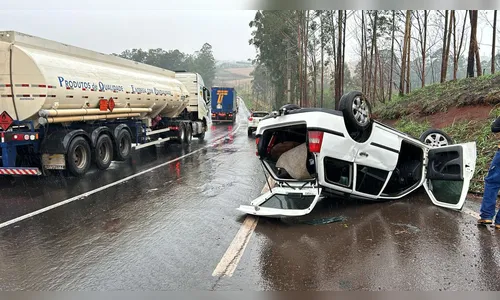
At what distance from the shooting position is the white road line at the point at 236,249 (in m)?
Answer: 3.79

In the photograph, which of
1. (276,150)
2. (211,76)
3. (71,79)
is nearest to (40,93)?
(71,79)

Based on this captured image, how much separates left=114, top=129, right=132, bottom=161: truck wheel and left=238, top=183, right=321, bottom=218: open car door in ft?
22.9

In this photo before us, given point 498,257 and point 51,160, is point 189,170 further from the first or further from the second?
point 498,257

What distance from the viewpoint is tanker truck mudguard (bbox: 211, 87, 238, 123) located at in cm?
3956

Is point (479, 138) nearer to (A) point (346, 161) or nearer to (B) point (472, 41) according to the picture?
(A) point (346, 161)

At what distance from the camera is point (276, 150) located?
21.0 feet

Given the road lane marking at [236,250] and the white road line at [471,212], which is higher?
the white road line at [471,212]

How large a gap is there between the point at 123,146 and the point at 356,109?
871cm

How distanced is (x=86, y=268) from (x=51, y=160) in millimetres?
6188

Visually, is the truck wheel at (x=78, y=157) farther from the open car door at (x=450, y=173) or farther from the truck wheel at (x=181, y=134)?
the open car door at (x=450, y=173)

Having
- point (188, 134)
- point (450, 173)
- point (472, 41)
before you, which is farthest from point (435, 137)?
point (472, 41)

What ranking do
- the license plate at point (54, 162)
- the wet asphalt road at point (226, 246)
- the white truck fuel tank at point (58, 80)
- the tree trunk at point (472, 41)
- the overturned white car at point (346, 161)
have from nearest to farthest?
1. the wet asphalt road at point (226, 246)
2. the overturned white car at point (346, 161)
3. the white truck fuel tank at point (58, 80)
4. the license plate at point (54, 162)
5. the tree trunk at point (472, 41)

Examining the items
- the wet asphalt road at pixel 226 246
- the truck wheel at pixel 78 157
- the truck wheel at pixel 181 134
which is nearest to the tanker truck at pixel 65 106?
the truck wheel at pixel 78 157

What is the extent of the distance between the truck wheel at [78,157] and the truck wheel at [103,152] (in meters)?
0.38
